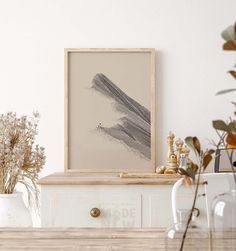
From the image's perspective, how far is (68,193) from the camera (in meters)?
2.77

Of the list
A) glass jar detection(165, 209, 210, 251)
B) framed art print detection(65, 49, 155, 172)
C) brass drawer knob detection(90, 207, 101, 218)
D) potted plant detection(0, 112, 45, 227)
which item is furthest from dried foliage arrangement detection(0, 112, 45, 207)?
framed art print detection(65, 49, 155, 172)

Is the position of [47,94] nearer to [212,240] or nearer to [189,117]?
[189,117]

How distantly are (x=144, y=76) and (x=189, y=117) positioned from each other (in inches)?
15.3

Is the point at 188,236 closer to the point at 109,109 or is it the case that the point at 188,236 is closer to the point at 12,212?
the point at 12,212

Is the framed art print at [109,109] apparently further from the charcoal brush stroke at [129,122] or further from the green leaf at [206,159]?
the green leaf at [206,159]

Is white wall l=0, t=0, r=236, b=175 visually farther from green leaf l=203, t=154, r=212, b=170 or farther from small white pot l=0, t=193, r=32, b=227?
green leaf l=203, t=154, r=212, b=170

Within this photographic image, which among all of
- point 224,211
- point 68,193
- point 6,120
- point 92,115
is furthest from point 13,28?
point 224,211

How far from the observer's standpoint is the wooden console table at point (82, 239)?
117 centimetres

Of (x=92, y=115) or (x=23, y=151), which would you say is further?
(x=92, y=115)

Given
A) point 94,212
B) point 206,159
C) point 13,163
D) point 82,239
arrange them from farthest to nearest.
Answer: point 94,212, point 13,163, point 82,239, point 206,159

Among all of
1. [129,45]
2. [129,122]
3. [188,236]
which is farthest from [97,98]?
[188,236]

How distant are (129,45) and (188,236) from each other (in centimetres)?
258

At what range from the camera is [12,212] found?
1.76 meters

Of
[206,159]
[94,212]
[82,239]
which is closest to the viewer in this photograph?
[206,159]
